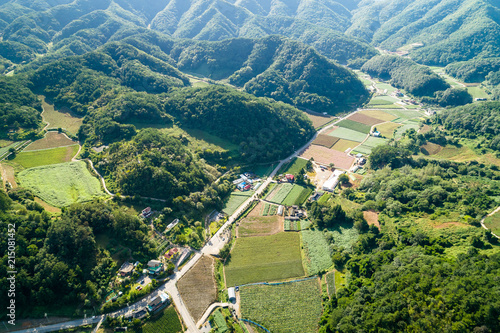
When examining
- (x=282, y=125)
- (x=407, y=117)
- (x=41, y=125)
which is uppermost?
(x=41, y=125)

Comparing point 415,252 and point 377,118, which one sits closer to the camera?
point 415,252

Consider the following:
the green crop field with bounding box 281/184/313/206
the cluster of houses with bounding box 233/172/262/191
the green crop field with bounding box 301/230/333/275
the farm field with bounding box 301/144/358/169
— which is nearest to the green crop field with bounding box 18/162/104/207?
the cluster of houses with bounding box 233/172/262/191

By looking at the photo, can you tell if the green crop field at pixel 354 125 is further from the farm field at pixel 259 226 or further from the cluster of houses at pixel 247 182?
the farm field at pixel 259 226

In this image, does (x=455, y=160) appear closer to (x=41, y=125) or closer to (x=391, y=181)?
(x=391, y=181)

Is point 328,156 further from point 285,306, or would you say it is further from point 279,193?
point 285,306

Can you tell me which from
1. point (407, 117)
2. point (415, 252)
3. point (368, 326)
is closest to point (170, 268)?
point (368, 326)

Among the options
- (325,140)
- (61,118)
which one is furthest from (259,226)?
(61,118)
